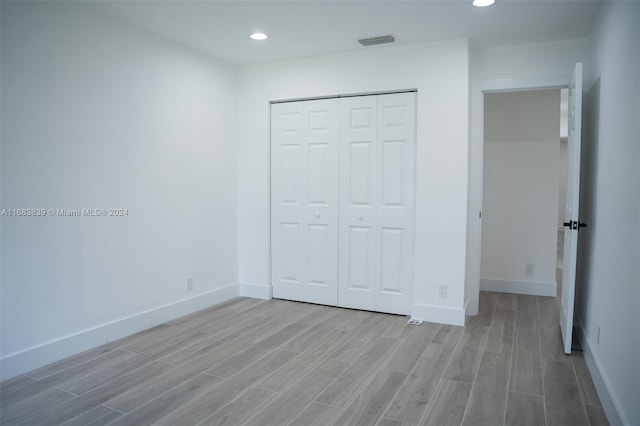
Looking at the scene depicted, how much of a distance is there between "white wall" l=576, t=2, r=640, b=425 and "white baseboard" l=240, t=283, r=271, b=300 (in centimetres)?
290

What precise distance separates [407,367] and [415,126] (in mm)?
2107

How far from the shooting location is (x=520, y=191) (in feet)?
16.3

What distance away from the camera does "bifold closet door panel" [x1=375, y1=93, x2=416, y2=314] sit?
398 centimetres

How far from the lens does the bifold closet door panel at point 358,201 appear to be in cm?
414

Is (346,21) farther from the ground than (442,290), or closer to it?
farther from the ground

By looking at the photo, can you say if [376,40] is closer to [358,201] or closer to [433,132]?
[433,132]

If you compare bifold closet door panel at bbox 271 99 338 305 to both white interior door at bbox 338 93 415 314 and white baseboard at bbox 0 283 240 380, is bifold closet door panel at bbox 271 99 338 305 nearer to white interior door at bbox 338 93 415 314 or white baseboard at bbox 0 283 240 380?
white interior door at bbox 338 93 415 314

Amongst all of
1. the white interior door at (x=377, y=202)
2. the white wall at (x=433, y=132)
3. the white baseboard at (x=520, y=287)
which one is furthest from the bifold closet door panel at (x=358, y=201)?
the white baseboard at (x=520, y=287)

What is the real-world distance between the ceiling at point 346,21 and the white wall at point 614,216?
1.30ft

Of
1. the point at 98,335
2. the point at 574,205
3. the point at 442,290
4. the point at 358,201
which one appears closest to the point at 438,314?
the point at 442,290

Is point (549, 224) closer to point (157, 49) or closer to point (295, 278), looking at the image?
point (295, 278)

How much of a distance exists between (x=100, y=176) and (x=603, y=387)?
11.5ft

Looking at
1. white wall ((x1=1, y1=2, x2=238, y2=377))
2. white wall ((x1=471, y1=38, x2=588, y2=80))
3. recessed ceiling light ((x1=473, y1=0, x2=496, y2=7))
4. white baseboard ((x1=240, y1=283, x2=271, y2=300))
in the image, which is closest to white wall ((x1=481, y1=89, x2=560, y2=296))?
white wall ((x1=471, y1=38, x2=588, y2=80))

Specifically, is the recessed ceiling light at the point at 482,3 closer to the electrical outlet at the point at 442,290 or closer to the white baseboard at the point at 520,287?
the electrical outlet at the point at 442,290
